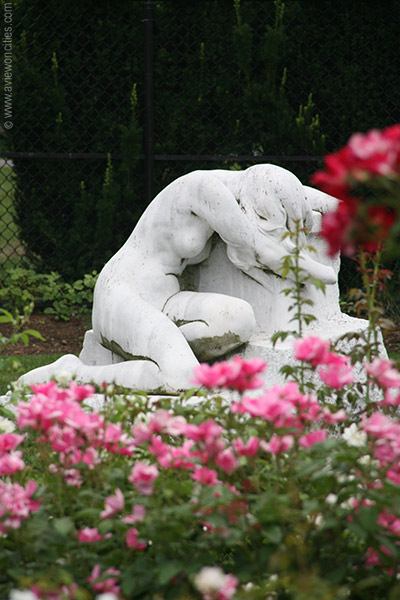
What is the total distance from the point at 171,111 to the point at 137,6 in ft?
3.05

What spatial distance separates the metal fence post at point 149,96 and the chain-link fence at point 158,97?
0.01m

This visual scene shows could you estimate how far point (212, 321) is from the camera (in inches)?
155

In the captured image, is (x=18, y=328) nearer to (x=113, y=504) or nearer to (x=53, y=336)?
(x=113, y=504)

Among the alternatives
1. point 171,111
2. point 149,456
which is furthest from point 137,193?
point 149,456

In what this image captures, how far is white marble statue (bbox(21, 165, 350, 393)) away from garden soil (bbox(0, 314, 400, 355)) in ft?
9.19

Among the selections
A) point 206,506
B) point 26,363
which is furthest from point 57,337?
point 206,506

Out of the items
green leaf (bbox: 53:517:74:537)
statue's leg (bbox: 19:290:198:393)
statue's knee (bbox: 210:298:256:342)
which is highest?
green leaf (bbox: 53:517:74:537)

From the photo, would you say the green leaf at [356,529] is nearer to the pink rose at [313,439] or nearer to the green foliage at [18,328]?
the pink rose at [313,439]

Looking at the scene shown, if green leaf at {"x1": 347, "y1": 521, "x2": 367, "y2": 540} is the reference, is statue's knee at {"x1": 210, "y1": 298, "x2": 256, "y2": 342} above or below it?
below

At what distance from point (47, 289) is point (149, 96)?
1815mm

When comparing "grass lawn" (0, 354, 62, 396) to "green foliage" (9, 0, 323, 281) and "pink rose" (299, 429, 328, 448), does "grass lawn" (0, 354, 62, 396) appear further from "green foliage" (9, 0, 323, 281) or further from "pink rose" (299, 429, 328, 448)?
"pink rose" (299, 429, 328, 448)

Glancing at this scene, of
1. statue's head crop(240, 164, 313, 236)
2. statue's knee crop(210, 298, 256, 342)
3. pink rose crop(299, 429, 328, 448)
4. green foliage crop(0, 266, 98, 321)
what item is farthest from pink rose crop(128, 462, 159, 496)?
green foliage crop(0, 266, 98, 321)

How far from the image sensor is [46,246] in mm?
7660

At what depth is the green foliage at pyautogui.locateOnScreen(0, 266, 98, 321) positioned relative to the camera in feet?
24.1
